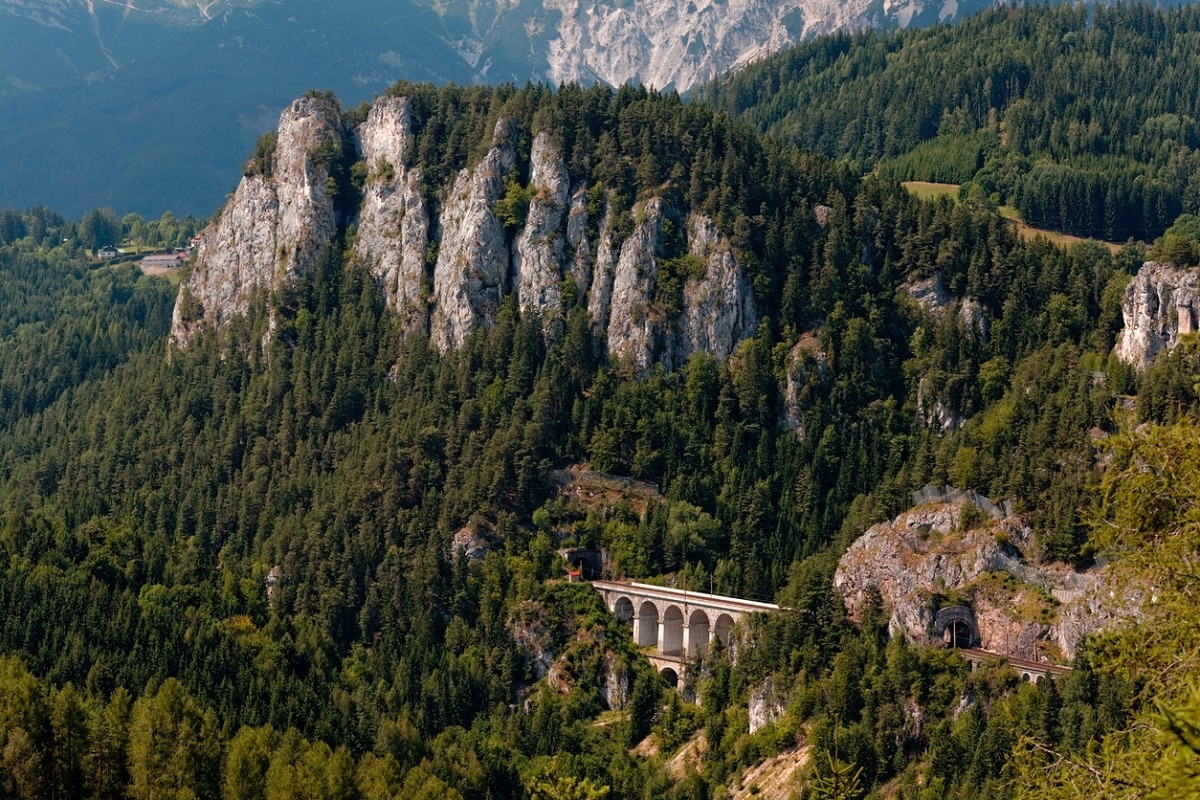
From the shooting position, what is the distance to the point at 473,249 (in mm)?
147250

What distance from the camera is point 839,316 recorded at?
137125mm

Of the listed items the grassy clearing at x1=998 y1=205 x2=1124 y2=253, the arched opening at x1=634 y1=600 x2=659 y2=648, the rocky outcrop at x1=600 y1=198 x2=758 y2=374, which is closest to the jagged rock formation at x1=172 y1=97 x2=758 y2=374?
the rocky outcrop at x1=600 y1=198 x2=758 y2=374

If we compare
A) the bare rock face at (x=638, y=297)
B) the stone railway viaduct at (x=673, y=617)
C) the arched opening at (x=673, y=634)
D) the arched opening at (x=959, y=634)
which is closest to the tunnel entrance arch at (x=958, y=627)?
the arched opening at (x=959, y=634)

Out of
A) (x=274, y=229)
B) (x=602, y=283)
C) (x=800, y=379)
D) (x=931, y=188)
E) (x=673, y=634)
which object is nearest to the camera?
(x=673, y=634)

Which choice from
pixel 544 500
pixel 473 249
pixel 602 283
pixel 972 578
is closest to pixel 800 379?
pixel 602 283

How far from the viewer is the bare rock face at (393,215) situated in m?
152

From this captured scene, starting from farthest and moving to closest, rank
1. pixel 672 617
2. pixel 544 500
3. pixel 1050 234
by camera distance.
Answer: pixel 1050 234, pixel 544 500, pixel 672 617

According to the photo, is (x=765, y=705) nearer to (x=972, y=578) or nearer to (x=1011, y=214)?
(x=972, y=578)

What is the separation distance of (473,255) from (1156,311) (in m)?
53.8

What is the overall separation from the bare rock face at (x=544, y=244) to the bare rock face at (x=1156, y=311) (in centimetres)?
4437

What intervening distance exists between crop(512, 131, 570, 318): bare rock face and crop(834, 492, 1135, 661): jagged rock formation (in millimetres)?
40032

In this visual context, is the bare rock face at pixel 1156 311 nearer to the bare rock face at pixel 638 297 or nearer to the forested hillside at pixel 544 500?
the forested hillside at pixel 544 500

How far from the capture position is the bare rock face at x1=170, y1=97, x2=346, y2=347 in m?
158

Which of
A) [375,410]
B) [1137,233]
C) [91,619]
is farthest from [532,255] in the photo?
[1137,233]
